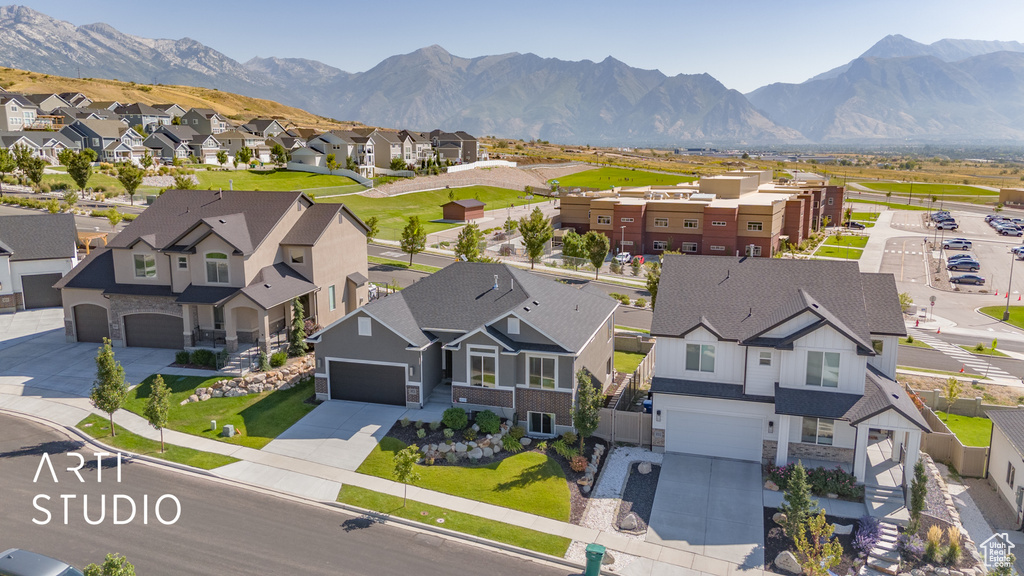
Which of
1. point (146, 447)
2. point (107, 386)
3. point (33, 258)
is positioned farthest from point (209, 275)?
point (33, 258)

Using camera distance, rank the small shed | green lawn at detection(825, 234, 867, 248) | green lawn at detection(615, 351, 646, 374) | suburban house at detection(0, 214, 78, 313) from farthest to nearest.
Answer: the small shed, green lawn at detection(825, 234, 867, 248), suburban house at detection(0, 214, 78, 313), green lawn at detection(615, 351, 646, 374)

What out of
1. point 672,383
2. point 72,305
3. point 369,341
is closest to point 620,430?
point 672,383

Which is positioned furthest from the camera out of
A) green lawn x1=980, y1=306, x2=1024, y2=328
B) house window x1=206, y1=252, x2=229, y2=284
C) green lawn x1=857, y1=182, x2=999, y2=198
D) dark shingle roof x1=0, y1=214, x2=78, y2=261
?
green lawn x1=857, y1=182, x2=999, y2=198

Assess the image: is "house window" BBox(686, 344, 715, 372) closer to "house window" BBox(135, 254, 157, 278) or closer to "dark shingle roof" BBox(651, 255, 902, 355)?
"dark shingle roof" BBox(651, 255, 902, 355)

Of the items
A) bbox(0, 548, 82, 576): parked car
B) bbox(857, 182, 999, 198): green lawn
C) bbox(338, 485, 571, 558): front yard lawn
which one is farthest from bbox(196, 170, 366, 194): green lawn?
bbox(857, 182, 999, 198): green lawn

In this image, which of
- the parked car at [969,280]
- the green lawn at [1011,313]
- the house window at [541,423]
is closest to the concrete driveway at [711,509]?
the house window at [541,423]

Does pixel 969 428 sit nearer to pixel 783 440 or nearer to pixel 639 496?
pixel 783 440

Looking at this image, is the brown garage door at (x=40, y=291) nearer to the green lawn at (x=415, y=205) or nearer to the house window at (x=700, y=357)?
the green lawn at (x=415, y=205)
